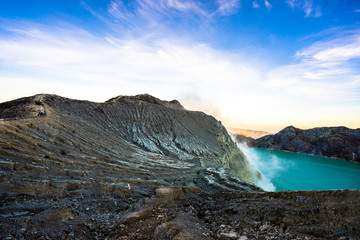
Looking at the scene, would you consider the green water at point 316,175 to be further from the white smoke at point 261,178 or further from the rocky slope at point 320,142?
the rocky slope at point 320,142

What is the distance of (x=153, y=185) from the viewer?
916cm

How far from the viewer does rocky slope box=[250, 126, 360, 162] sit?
2186 inches

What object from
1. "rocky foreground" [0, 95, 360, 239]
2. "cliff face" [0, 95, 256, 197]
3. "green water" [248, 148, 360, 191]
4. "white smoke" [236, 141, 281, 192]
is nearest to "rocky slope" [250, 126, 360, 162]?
"green water" [248, 148, 360, 191]

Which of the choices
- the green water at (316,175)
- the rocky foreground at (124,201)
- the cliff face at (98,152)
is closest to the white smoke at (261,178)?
the green water at (316,175)

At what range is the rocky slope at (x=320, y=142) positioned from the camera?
55531 millimetres

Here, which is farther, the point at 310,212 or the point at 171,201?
the point at 171,201

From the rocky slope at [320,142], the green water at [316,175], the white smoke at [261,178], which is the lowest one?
the green water at [316,175]

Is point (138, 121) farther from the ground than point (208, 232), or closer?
farther from the ground

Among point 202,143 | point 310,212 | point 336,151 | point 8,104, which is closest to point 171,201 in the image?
point 310,212

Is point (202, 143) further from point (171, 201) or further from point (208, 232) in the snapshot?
point (208, 232)

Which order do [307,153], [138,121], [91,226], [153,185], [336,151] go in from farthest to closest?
1. [307,153]
2. [336,151]
3. [138,121]
4. [153,185]
5. [91,226]

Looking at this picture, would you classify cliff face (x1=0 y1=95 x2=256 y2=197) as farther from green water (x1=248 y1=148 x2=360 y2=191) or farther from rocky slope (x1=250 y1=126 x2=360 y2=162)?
rocky slope (x1=250 y1=126 x2=360 y2=162)

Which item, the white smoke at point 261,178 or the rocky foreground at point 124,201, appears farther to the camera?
the white smoke at point 261,178

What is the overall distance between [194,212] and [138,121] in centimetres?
1711
